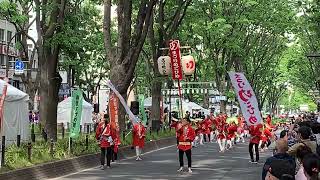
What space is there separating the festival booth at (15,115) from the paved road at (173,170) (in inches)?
203

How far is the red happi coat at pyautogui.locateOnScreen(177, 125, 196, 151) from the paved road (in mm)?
802

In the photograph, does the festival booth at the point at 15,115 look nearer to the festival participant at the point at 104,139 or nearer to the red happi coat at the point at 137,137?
the red happi coat at the point at 137,137

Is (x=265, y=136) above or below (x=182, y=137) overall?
below

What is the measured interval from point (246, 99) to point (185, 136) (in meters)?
6.02

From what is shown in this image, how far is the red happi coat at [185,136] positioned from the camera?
17328 mm

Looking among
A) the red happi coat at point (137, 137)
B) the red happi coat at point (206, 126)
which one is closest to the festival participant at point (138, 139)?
the red happi coat at point (137, 137)

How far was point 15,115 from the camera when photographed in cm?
2408

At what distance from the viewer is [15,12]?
24.9 metres

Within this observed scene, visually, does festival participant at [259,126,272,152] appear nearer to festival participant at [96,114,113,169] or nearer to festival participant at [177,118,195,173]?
festival participant at [177,118,195,173]

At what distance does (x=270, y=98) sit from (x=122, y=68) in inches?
2346

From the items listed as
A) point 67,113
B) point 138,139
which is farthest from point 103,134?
point 67,113

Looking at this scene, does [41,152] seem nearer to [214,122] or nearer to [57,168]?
[57,168]

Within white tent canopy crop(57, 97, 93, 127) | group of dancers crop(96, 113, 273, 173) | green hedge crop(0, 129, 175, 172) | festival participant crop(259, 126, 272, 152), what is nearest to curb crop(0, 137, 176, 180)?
green hedge crop(0, 129, 175, 172)

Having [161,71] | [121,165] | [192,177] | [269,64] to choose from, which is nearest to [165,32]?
[161,71]
